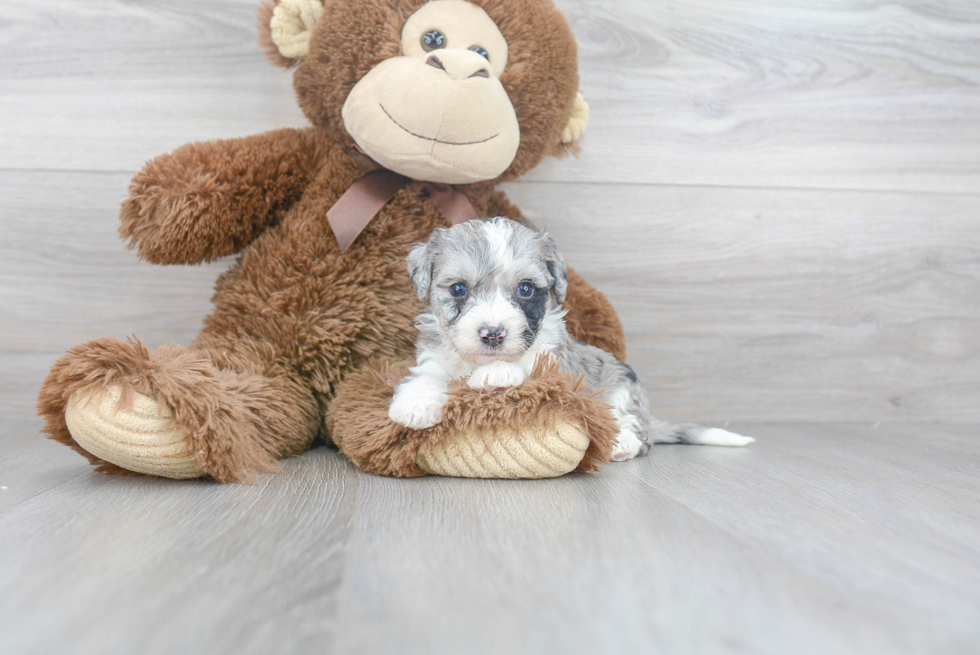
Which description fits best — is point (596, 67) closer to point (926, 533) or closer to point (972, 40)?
point (972, 40)

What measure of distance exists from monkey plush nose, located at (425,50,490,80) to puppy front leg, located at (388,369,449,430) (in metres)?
0.69

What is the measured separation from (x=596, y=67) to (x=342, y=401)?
1.38m

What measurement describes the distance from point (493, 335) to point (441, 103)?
0.56 m

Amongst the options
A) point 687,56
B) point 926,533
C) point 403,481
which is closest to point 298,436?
point 403,481

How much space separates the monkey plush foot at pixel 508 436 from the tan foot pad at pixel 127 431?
37 centimetres

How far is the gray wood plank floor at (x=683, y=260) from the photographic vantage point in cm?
125

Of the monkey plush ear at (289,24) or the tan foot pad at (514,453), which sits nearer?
the tan foot pad at (514,453)

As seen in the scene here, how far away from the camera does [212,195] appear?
175 centimetres

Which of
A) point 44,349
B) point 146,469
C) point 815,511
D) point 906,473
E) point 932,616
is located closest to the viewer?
point 932,616

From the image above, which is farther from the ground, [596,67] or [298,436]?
[596,67]

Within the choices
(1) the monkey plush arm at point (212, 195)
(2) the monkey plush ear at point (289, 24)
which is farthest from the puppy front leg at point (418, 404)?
(2) the monkey plush ear at point (289, 24)

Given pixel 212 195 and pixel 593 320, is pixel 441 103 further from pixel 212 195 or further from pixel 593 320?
pixel 593 320

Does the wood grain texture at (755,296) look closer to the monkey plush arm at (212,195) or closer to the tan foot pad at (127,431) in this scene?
the monkey plush arm at (212,195)

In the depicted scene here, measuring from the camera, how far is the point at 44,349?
88.0 inches
